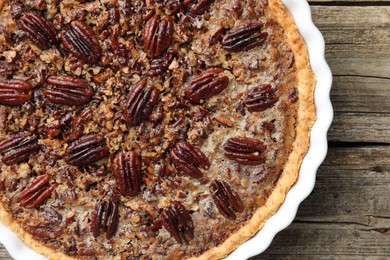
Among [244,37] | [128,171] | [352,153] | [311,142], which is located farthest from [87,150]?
[352,153]

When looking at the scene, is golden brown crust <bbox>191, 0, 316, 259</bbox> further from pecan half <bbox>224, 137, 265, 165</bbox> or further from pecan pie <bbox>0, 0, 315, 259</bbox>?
pecan half <bbox>224, 137, 265, 165</bbox>

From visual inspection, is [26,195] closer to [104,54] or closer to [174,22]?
[104,54]

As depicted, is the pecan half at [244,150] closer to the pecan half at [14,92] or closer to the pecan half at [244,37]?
the pecan half at [244,37]

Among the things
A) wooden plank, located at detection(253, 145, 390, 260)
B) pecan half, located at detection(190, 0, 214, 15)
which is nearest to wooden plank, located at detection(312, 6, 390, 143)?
wooden plank, located at detection(253, 145, 390, 260)

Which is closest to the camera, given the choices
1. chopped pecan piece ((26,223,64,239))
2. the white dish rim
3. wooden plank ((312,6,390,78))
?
the white dish rim

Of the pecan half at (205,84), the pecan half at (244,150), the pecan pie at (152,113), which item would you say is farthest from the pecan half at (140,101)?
the pecan half at (244,150)

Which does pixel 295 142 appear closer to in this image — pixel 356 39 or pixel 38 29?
pixel 356 39

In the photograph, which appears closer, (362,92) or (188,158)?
(188,158)
